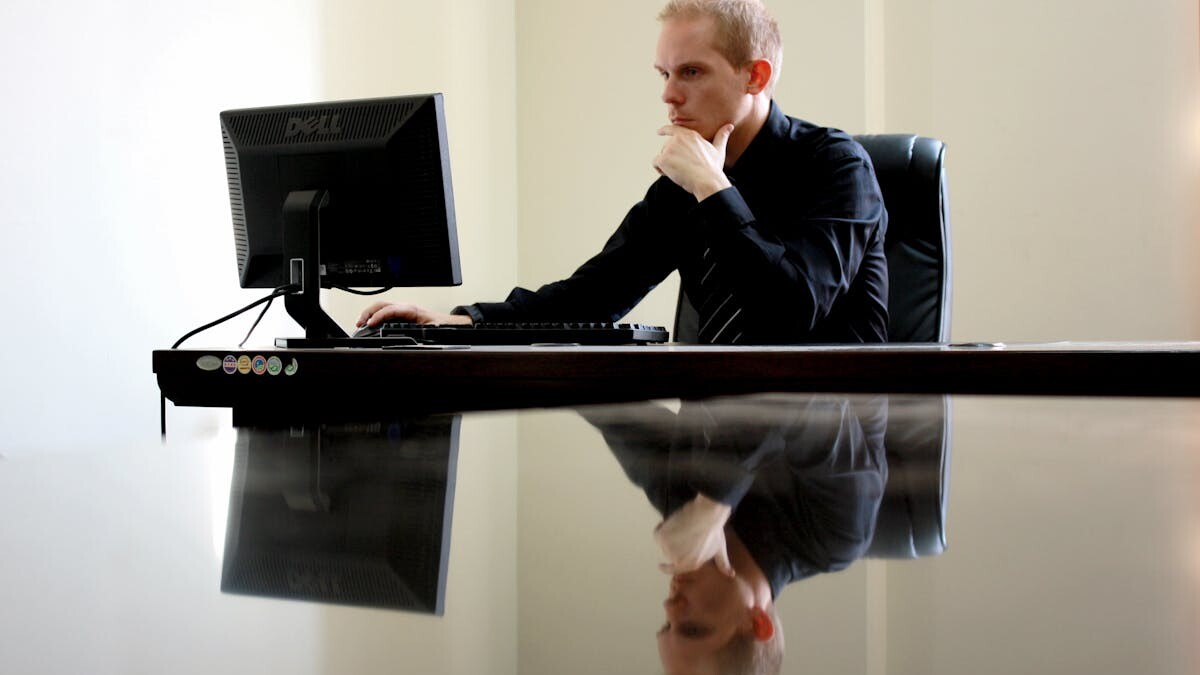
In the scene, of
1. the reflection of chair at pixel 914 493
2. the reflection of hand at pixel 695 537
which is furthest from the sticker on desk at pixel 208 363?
the reflection of hand at pixel 695 537

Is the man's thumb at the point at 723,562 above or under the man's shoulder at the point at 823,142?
under

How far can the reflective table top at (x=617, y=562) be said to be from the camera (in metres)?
0.12

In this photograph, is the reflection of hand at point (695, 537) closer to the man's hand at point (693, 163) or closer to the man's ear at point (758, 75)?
the man's hand at point (693, 163)

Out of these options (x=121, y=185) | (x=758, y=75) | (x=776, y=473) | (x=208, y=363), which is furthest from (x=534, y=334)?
(x=121, y=185)

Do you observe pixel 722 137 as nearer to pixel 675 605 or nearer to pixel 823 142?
pixel 823 142

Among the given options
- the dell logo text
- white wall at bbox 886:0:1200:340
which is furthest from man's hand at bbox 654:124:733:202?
white wall at bbox 886:0:1200:340

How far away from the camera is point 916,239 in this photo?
222 cm

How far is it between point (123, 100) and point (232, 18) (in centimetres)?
57

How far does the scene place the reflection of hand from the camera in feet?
0.52

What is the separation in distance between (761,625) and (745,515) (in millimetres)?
69

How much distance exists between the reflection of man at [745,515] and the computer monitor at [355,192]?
133cm

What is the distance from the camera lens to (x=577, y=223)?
4.55 metres

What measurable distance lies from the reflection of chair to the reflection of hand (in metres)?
0.02

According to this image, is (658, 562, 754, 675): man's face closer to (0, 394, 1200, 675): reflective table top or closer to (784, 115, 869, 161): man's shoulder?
(0, 394, 1200, 675): reflective table top
